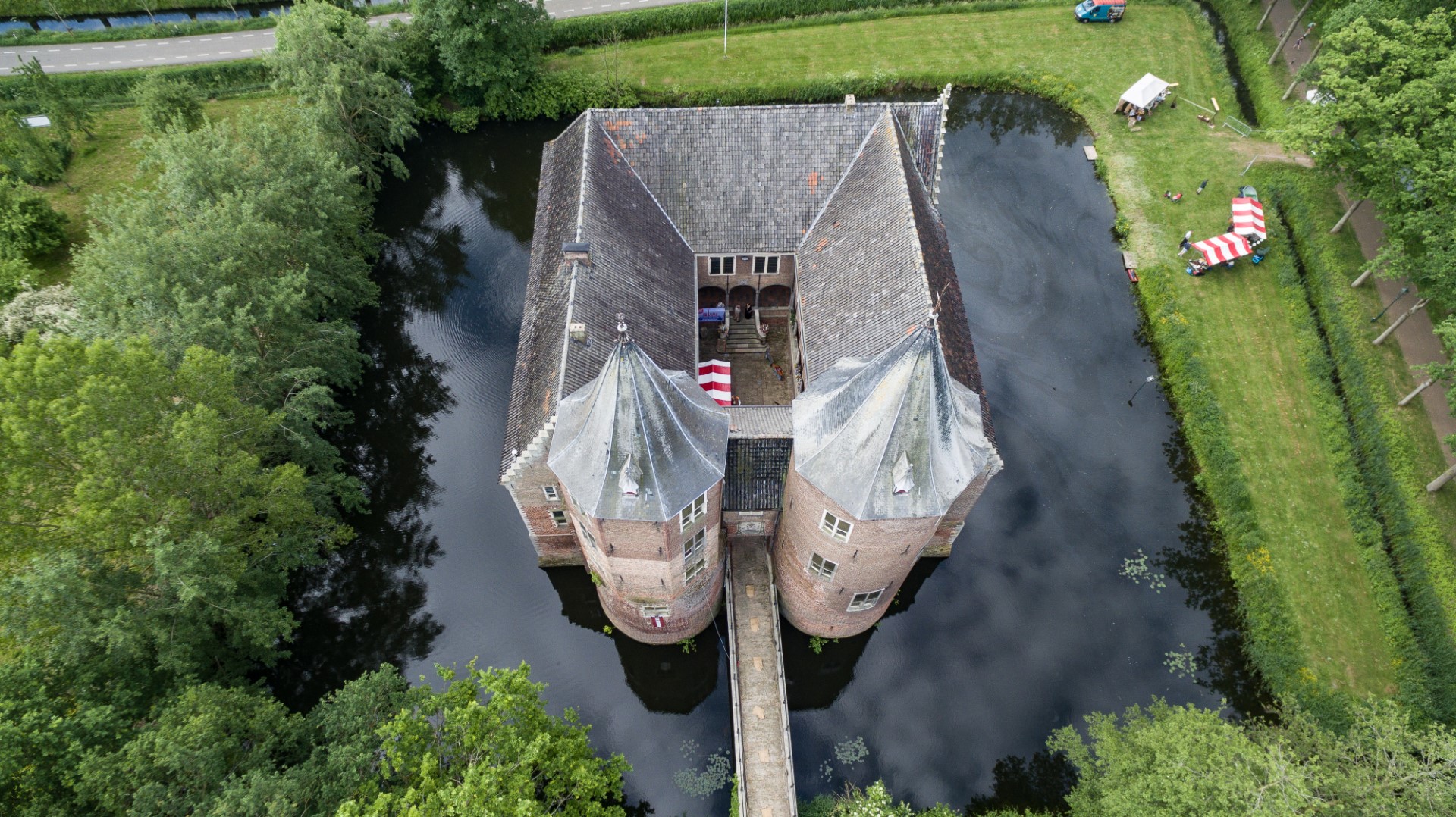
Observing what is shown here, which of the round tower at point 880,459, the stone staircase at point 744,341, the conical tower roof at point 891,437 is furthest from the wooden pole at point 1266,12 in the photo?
the conical tower roof at point 891,437

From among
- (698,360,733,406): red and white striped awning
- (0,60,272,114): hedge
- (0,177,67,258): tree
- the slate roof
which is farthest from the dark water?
(0,60,272,114): hedge

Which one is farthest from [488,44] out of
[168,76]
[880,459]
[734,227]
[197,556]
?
[880,459]

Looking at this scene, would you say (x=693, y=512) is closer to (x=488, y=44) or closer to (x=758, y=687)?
(x=758, y=687)

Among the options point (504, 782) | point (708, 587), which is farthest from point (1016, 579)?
point (504, 782)

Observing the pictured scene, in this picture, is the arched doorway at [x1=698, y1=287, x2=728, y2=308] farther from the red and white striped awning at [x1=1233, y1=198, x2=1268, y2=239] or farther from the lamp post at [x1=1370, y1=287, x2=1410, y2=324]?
the lamp post at [x1=1370, y1=287, x2=1410, y2=324]

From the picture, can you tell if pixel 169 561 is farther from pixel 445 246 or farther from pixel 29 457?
pixel 445 246

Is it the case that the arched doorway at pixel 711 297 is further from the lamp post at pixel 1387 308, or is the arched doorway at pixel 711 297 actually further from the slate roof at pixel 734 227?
the lamp post at pixel 1387 308
